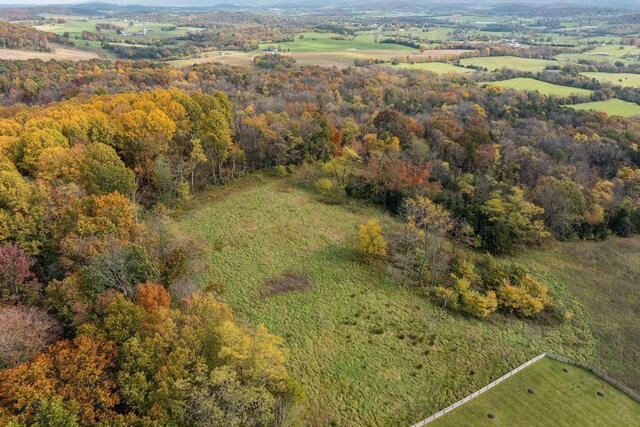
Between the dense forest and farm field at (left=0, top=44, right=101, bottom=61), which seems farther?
farm field at (left=0, top=44, right=101, bottom=61)

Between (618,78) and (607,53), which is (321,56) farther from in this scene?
(607,53)

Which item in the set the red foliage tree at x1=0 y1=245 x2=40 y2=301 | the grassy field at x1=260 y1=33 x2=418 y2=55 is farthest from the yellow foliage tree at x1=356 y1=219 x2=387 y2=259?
the grassy field at x1=260 y1=33 x2=418 y2=55

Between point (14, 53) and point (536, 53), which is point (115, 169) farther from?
point (536, 53)

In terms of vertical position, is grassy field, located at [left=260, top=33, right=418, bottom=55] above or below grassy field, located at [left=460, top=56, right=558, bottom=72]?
above

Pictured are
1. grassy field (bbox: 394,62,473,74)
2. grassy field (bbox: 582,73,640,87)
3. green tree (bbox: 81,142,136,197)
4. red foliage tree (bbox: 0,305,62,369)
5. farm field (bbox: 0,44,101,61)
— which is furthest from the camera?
grassy field (bbox: 394,62,473,74)

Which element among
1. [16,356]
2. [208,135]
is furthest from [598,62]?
[16,356]

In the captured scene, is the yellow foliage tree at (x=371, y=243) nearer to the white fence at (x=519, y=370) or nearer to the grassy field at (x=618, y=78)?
the white fence at (x=519, y=370)

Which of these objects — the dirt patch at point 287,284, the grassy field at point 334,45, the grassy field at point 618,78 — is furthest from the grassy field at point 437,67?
the dirt patch at point 287,284

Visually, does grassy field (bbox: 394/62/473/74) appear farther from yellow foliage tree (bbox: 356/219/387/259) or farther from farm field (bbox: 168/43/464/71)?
yellow foliage tree (bbox: 356/219/387/259)
